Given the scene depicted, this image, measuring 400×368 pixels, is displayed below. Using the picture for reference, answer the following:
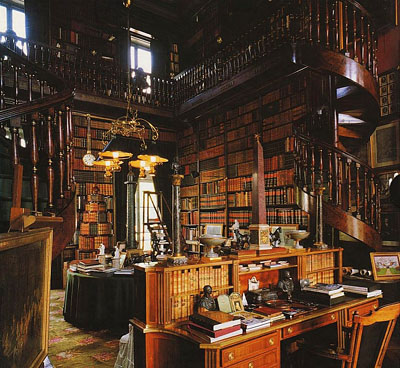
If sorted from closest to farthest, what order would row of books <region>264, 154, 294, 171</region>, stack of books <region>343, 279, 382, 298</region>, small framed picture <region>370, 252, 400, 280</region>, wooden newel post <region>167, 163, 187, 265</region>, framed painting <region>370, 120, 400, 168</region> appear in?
wooden newel post <region>167, 163, 187, 265</region> → stack of books <region>343, 279, 382, 298</region> → small framed picture <region>370, 252, 400, 280</region> → framed painting <region>370, 120, 400, 168</region> → row of books <region>264, 154, 294, 171</region>

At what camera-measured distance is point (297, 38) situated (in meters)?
5.04

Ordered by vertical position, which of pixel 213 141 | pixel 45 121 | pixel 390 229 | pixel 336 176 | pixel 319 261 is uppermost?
pixel 213 141

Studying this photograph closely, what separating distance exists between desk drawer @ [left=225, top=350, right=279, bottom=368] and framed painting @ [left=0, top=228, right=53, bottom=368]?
1.38 meters

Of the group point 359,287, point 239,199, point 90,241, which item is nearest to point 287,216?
point 239,199

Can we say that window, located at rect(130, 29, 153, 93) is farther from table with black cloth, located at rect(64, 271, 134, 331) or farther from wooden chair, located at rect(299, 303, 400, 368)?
wooden chair, located at rect(299, 303, 400, 368)

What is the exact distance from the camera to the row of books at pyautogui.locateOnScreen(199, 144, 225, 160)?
7377mm

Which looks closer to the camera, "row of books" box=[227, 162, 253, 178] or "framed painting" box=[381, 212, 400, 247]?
"framed painting" box=[381, 212, 400, 247]

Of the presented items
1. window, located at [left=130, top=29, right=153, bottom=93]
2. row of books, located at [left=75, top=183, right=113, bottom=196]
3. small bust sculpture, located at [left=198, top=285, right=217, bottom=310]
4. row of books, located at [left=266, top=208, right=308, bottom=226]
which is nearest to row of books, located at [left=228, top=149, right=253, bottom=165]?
row of books, located at [left=266, top=208, right=308, bottom=226]

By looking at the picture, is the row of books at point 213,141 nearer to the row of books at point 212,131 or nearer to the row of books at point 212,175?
the row of books at point 212,131

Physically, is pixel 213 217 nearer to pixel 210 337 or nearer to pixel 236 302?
pixel 236 302

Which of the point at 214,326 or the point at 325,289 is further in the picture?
the point at 325,289

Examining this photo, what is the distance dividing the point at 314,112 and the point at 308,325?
3.42m

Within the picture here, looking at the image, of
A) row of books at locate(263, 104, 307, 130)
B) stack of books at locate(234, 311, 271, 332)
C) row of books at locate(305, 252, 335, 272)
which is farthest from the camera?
row of books at locate(263, 104, 307, 130)

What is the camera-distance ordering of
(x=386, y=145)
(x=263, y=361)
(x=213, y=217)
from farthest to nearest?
1. (x=213, y=217)
2. (x=386, y=145)
3. (x=263, y=361)
